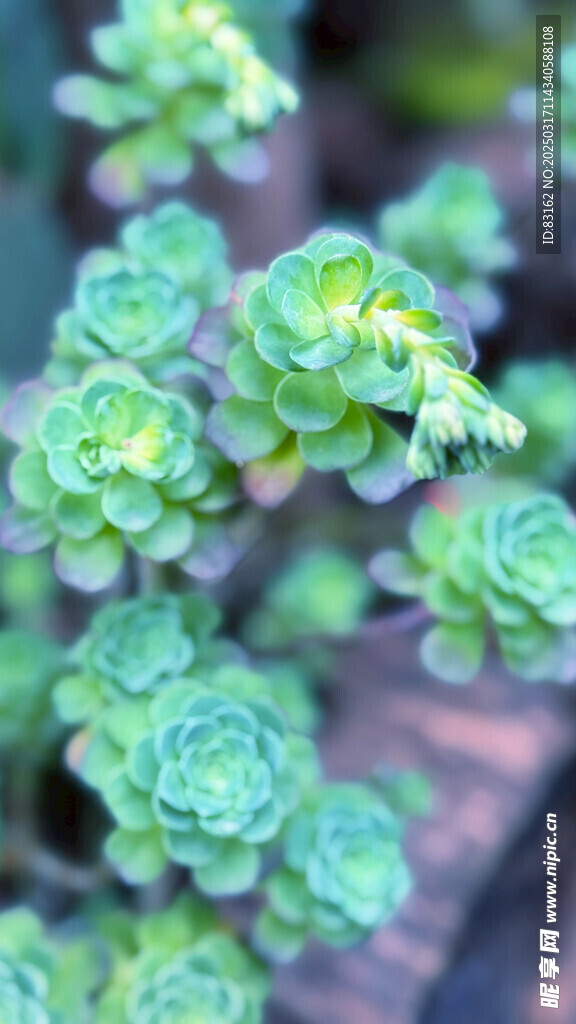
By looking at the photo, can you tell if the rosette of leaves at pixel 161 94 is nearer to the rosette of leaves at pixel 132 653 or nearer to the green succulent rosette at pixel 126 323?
the green succulent rosette at pixel 126 323

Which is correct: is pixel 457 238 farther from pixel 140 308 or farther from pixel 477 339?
pixel 140 308

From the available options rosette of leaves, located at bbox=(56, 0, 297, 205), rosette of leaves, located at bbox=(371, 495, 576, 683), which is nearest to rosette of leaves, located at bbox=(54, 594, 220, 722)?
rosette of leaves, located at bbox=(371, 495, 576, 683)

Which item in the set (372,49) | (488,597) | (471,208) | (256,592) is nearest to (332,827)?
(488,597)

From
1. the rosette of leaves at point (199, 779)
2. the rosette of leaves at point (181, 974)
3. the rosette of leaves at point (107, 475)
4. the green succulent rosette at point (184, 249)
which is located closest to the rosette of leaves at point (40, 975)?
the rosette of leaves at point (181, 974)

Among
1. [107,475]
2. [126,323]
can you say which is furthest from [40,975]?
[126,323]

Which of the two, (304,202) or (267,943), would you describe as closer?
(267,943)

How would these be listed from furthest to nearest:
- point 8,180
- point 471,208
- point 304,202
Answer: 1. point 304,202
2. point 8,180
3. point 471,208

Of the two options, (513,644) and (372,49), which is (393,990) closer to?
(513,644)
